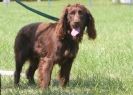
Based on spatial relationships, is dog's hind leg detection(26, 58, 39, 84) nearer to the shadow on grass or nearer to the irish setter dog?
the shadow on grass

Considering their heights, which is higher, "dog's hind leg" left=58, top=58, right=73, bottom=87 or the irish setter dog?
the irish setter dog

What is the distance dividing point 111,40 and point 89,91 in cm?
819

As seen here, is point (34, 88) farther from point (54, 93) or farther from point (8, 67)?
point (8, 67)

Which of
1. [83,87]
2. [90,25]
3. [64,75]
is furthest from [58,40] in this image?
[83,87]

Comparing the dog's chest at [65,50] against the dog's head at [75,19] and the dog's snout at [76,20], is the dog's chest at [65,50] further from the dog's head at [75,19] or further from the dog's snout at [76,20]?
the dog's snout at [76,20]

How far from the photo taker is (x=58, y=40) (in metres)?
8.38

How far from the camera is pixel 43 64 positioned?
8.52 m

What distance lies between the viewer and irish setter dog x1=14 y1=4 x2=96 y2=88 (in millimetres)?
8266

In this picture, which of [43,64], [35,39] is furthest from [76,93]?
[35,39]

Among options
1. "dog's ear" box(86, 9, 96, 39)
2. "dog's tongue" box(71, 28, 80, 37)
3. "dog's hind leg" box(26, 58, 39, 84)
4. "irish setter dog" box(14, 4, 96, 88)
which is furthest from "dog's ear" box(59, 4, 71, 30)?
"dog's hind leg" box(26, 58, 39, 84)

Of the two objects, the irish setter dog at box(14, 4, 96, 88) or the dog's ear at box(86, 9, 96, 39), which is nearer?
the irish setter dog at box(14, 4, 96, 88)

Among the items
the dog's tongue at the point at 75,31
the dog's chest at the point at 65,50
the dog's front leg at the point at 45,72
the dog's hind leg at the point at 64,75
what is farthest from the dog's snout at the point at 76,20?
the dog's hind leg at the point at 64,75

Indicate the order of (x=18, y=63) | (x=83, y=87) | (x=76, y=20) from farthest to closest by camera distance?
1. (x=18, y=63)
2. (x=83, y=87)
3. (x=76, y=20)

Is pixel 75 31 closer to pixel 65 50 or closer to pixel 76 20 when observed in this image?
pixel 76 20
